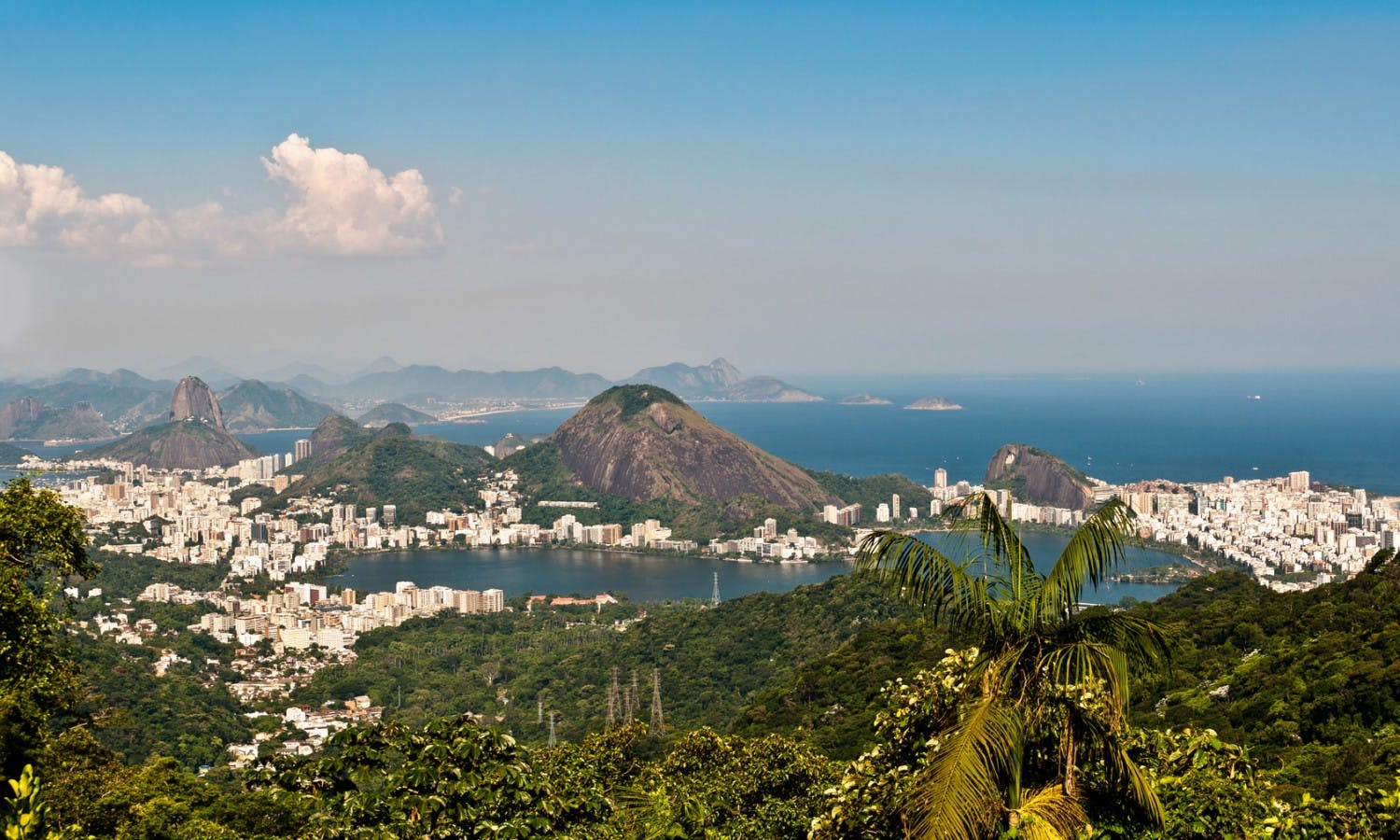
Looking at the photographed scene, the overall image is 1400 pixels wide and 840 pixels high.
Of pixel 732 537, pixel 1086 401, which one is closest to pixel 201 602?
pixel 732 537

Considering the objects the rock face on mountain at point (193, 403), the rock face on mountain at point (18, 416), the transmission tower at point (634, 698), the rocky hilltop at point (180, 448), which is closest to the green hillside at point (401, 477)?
the rocky hilltop at point (180, 448)

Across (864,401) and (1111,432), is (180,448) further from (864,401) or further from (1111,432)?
(864,401)

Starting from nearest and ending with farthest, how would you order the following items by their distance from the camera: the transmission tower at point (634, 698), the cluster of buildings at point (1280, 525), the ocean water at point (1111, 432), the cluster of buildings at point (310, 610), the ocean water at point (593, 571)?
the transmission tower at point (634, 698)
the cluster of buildings at point (310, 610)
the cluster of buildings at point (1280, 525)
the ocean water at point (593, 571)
the ocean water at point (1111, 432)

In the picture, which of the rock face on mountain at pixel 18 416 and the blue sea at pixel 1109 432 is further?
the rock face on mountain at pixel 18 416

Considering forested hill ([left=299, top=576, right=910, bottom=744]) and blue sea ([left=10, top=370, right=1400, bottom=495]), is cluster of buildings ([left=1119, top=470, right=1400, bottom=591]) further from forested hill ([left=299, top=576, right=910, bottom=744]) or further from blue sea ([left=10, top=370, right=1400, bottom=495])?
forested hill ([left=299, top=576, right=910, bottom=744])

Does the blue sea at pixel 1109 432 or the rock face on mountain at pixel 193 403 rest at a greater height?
the rock face on mountain at pixel 193 403

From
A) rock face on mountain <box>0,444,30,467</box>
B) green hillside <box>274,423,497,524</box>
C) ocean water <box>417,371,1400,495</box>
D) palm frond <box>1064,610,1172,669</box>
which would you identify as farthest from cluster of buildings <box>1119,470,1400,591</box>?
rock face on mountain <box>0,444,30,467</box>

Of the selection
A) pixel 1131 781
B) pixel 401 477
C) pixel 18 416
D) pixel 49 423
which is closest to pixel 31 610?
pixel 1131 781

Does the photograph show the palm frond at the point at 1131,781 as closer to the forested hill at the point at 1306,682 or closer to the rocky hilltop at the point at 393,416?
the forested hill at the point at 1306,682

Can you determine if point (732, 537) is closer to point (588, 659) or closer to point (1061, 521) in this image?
point (1061, 521)
